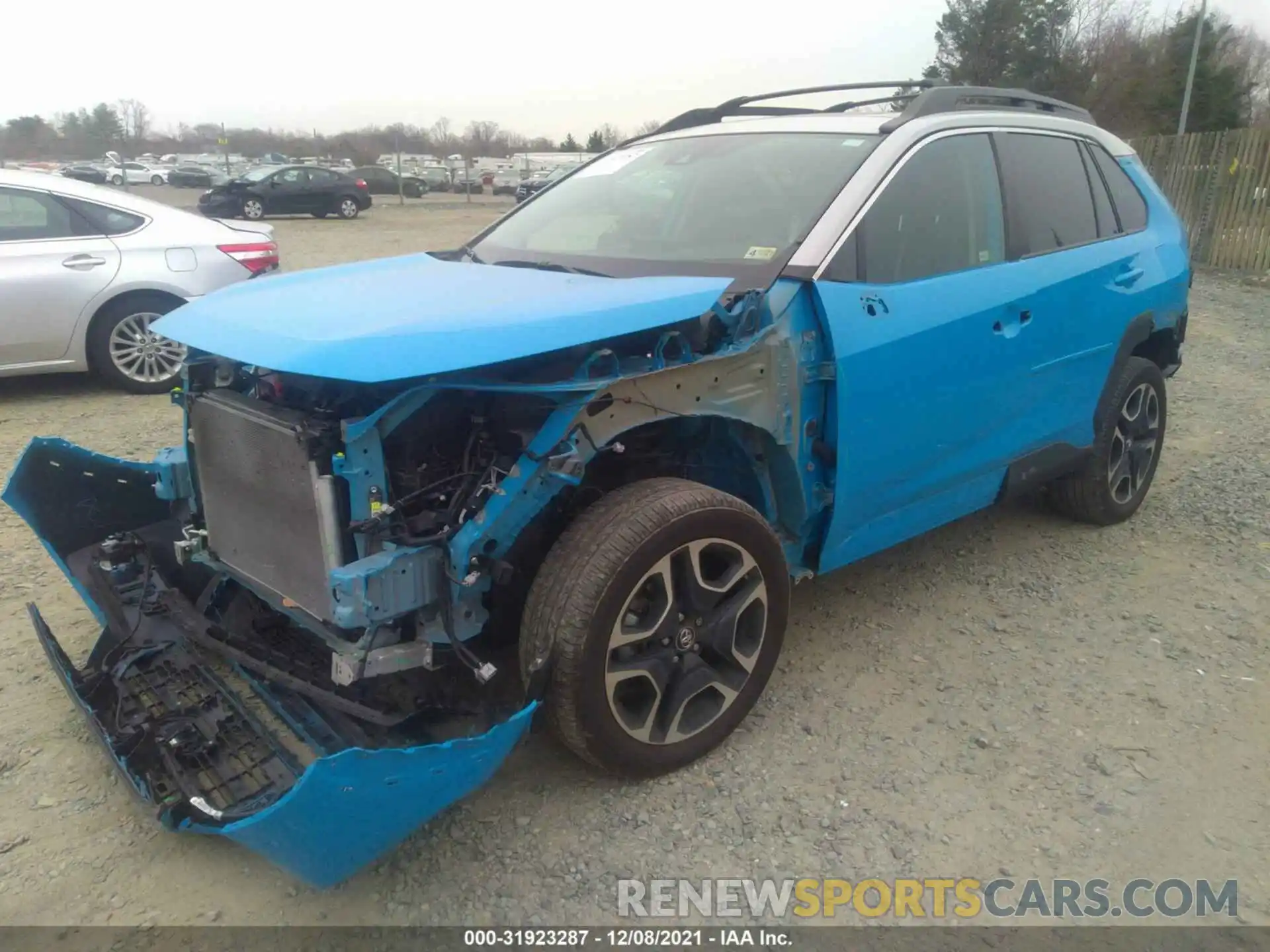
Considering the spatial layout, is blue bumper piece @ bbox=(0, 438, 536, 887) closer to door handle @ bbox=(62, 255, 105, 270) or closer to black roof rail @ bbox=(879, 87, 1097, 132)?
black roof rail @ bbox=(879, 87, 1097, 132)

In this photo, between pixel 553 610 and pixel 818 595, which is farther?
pixel 818 595

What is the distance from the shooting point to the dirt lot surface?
7.99 ft

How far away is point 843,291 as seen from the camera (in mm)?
3027

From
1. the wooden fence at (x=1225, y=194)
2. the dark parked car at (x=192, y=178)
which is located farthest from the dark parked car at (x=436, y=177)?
the wooden fence at (x=1225, y=194)

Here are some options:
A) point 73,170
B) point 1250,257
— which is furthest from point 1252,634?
point 73,170

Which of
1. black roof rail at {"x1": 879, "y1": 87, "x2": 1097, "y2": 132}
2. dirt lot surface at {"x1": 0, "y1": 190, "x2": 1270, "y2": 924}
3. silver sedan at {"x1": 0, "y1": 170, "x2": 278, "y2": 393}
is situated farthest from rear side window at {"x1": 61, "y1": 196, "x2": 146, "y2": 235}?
black roof rail at {"x1": 879, "y1": 87, "x2": 1097, "y2": 132}

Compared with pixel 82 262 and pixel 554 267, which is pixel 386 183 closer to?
pixel 82 262

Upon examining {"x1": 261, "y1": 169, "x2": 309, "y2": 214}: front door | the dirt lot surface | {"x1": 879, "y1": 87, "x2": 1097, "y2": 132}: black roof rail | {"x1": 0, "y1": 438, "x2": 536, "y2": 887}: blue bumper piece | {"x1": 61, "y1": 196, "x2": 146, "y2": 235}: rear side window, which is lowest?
the dirt lot surface

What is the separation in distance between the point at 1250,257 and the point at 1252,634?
13.4 m

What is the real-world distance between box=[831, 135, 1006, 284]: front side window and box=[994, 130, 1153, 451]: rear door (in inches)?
5.8

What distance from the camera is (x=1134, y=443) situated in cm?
465

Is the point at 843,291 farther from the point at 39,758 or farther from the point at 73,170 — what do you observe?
the point at 73,170

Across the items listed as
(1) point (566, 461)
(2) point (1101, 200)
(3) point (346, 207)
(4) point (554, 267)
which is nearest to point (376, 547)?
(1) point (566, 461)

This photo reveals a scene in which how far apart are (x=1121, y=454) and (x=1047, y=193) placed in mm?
1403
